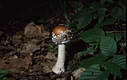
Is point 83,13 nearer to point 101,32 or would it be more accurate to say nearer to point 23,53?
point 101,32

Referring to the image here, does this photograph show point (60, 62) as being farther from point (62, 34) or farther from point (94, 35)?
point (94, 35)

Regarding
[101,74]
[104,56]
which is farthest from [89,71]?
[104,56]

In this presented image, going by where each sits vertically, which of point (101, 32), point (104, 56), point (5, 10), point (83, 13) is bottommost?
A: point (104, 56)

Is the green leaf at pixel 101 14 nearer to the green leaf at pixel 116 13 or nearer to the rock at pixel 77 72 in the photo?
the green leaf at pixel 116 13

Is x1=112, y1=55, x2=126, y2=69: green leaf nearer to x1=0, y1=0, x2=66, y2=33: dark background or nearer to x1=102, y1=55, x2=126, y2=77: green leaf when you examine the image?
x1=102, y1=55, x2=126, y2=77: green leaf

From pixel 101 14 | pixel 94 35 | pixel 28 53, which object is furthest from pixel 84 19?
pixel 28 53

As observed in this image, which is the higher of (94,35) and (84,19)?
(84,19)
